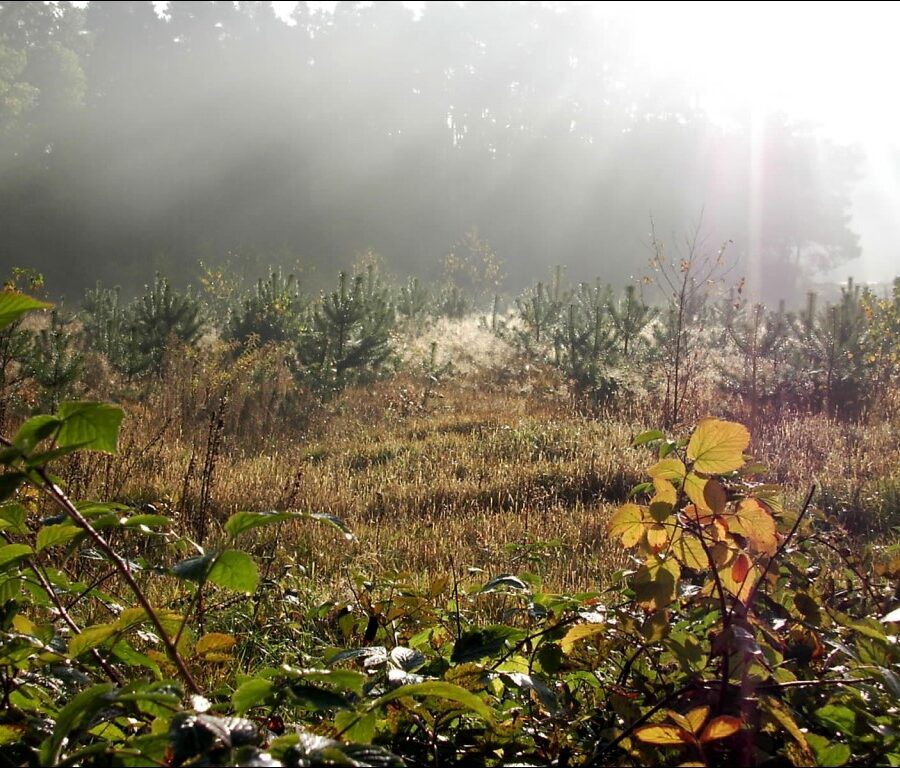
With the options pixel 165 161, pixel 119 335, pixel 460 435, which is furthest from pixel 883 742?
pixel 165 161

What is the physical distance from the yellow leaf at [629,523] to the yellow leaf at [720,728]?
0.87 ft

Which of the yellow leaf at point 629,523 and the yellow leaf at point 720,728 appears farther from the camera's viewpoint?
the yellow leaf at point 629,523

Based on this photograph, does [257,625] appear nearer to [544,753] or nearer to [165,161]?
[544,753]

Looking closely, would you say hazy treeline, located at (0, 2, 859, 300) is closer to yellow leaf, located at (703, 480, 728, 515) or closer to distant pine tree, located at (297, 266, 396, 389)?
distant pine tree, located at (297, 266, 396, 389)

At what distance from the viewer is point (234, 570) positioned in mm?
795

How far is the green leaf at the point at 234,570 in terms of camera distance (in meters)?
0.79

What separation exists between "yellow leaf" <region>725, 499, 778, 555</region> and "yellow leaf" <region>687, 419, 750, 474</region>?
0.09m

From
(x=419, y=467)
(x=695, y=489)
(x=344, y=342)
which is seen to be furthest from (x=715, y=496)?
(x=344, y=342)

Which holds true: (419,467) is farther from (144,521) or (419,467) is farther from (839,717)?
(144,521)

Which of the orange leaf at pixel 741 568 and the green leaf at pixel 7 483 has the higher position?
the green leaf at pixel 7 483

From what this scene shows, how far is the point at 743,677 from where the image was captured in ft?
3.30

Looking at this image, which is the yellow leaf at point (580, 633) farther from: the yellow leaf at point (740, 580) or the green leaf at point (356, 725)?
the green leaf at point (356, 725)

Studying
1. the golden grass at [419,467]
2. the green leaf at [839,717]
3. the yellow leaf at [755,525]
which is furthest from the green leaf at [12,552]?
the golden grass at [419,467]

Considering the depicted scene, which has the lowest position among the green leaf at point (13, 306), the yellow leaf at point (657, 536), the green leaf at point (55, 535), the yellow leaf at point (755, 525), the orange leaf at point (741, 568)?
the orange leaf at point (741, 568)
